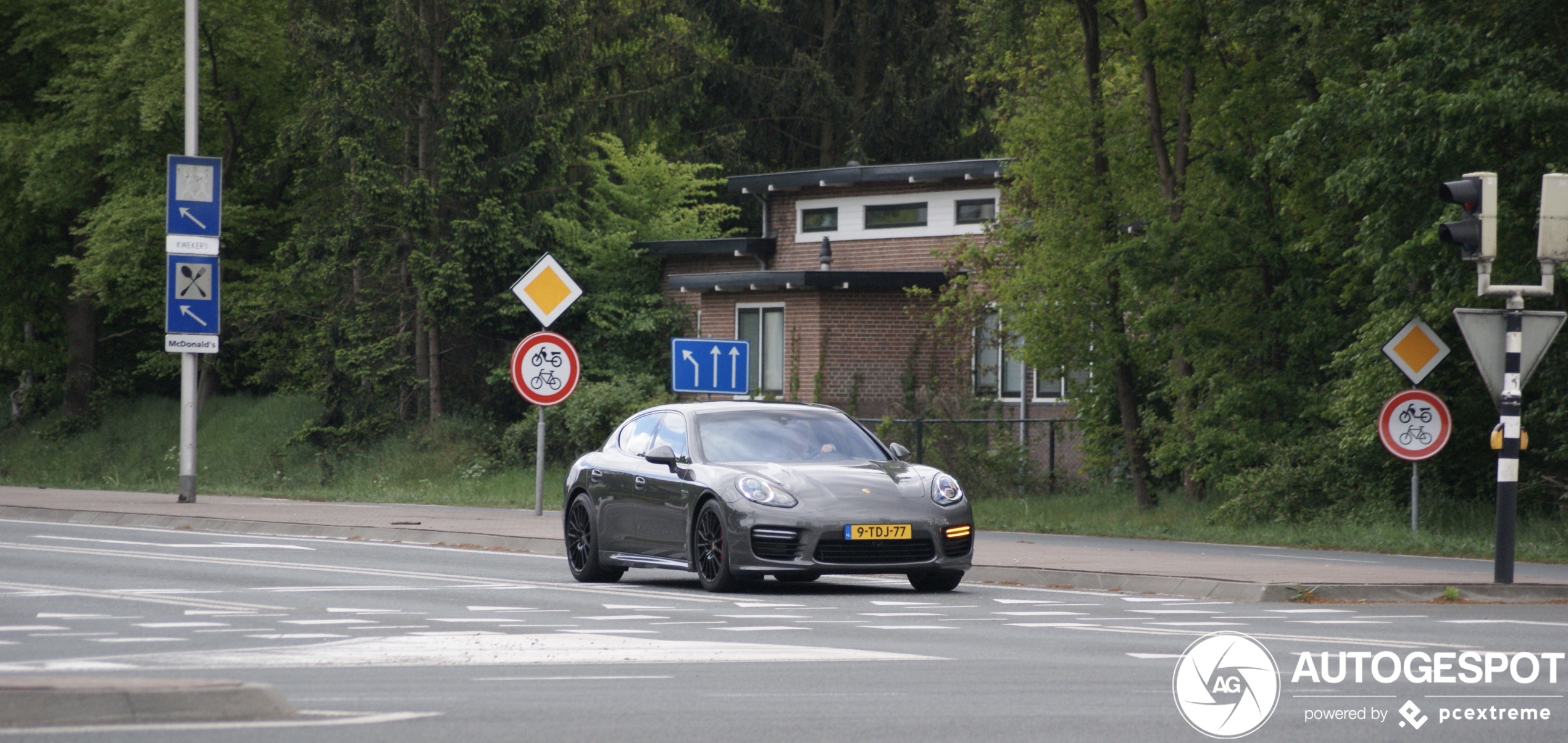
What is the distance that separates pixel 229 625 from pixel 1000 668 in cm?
476

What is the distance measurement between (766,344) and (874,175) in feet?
13.8

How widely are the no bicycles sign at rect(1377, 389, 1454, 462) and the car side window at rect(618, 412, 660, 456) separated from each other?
9768 mm

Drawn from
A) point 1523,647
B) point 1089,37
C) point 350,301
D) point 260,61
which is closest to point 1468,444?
point 1089,37

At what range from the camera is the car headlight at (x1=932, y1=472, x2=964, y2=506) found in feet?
46.9

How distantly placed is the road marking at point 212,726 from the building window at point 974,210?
104ft

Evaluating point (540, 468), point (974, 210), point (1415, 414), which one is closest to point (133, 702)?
point (540, 468)

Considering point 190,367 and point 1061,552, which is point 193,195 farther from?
point 1061,552

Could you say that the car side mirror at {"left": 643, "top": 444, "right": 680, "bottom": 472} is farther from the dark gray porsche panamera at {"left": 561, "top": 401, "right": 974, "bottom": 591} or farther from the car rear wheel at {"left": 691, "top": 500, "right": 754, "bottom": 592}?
the car rear wheel at {"left": 691, "top": 500, "right": 754, "bottom": 592}

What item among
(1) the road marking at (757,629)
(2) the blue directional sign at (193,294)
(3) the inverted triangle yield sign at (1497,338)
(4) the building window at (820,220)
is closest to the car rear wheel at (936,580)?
(1) the road marking at (757,629)

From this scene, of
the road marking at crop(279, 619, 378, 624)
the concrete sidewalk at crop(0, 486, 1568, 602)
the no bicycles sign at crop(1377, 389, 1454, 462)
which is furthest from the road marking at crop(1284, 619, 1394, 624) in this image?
the no bicycles sign at crop(1377, 389, 1454, 462)

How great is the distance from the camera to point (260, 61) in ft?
153

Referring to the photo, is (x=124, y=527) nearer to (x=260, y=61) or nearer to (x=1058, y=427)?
(x=1058, y=427)

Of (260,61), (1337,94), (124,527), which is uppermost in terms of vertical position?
(260,61)

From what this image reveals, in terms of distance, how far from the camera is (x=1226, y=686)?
8.55m
